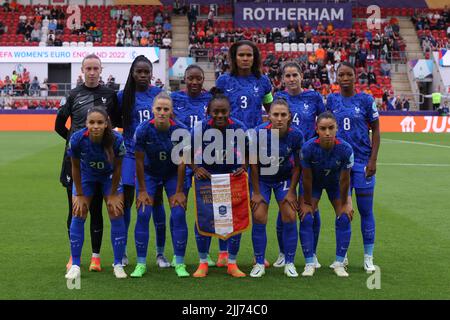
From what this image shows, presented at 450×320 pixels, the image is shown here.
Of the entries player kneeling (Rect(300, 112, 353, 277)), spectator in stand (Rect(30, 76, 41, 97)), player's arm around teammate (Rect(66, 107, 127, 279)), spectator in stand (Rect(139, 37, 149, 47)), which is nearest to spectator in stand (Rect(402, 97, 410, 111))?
spectator in stand (Rect(139, 37, 149, 47))

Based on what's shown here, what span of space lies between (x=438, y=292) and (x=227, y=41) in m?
35.6

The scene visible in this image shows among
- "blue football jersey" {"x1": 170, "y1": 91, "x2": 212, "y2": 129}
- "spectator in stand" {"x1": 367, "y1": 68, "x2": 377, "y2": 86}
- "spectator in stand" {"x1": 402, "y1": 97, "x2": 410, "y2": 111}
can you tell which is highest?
"spectator in stand" {"x1": 367, "y1": 68, "x2": 377, "y2": 86}

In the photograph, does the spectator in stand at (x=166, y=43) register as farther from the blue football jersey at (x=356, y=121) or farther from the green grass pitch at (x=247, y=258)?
the blue football jersey at (x=356, y=121)

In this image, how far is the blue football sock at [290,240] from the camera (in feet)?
24.2

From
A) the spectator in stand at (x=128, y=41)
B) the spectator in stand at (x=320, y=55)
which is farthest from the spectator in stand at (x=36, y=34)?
the spectator in stand at (x=320, y=55)

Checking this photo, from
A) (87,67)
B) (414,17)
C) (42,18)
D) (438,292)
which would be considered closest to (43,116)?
(42,18)

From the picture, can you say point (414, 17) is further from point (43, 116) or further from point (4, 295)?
point (4, 295)

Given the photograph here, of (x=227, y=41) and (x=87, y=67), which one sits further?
(x=227, y=41)

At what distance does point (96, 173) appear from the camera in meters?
7.35

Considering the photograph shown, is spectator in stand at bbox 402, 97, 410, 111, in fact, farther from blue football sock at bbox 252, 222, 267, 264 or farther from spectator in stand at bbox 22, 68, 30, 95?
blue football sock at bbox 252, 222, 267, 264

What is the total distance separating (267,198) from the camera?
7.52 m

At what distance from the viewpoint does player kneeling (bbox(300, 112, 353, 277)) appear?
7262 millimetres

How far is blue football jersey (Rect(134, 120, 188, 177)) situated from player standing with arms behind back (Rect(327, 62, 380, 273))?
1.66 m

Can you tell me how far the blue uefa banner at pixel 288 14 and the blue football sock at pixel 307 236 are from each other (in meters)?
36.7
